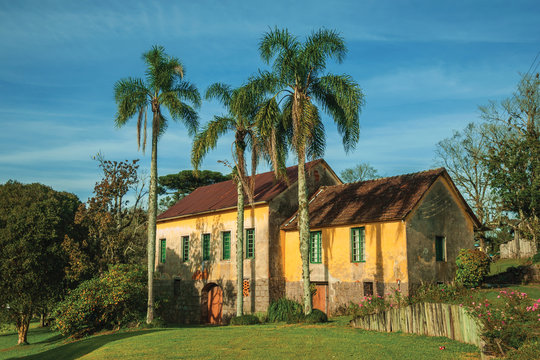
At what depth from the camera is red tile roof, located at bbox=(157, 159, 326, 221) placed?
98.4ft

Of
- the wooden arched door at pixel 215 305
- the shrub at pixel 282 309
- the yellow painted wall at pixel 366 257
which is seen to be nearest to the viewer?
the yellow painted wall at pixel 366 257

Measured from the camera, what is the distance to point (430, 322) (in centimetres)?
1553

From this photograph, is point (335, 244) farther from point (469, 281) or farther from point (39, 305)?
point (39, 305)

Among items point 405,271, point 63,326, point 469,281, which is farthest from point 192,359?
point 469,281

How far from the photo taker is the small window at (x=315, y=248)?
2680 cm

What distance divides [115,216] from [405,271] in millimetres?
17908

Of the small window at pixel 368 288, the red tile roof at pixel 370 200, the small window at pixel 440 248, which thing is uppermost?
the red tile roof at pixel 370 200

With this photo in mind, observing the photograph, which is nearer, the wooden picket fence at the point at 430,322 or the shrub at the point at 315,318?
the wooden picket fence at the point at 430,322

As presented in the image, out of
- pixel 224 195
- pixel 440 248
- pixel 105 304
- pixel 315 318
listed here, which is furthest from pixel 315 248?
pixel 105 304

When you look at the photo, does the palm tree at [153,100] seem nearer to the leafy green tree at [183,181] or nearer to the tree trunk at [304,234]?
the tree trunk at [304,234]

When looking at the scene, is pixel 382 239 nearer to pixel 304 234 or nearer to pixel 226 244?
pixel 304 234

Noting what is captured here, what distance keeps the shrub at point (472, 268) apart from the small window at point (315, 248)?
23.3ft

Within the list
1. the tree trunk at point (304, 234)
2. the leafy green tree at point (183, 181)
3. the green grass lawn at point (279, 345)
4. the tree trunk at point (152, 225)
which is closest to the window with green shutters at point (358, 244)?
the tree trunk at point (304, 234)

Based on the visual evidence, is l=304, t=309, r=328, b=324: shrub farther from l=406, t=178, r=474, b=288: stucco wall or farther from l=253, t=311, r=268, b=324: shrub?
l=253, t=311, r=268, b=324: shrub
